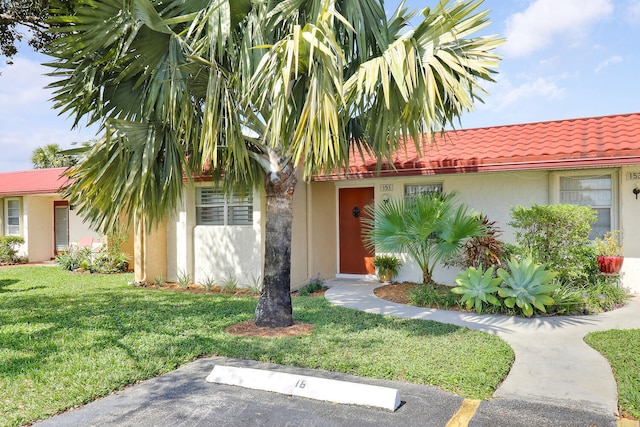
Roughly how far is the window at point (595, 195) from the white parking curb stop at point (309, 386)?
734cm

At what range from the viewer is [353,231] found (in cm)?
1209

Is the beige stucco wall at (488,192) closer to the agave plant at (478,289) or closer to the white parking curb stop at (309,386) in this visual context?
the agave plant at (478,289)

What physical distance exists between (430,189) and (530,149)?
2.47 metres

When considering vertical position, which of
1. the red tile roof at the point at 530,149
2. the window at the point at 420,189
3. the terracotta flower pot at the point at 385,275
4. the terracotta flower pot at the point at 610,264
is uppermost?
the red tile roof at the point at 530,149

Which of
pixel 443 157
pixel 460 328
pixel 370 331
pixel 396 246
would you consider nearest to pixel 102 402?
pixel 370 331

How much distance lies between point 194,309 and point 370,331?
381 centimetres

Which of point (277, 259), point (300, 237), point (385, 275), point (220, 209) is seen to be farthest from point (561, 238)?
point (220, 209)

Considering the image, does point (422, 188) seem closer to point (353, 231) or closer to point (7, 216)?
point (353, 231)

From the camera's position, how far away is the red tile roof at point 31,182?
16766 millimetres

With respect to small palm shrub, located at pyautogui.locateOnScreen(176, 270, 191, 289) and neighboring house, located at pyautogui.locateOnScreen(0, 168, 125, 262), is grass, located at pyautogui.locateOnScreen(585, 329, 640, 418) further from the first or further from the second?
neighboring house, located at pyautogui.locateOnScreen(0, 168, 125, 262)

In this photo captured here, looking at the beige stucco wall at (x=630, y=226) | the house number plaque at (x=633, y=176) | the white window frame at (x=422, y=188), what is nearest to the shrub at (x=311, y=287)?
the white window frame at (x=422, y=188)

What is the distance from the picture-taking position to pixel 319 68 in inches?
204

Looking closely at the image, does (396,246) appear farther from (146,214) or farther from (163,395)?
(163,395)

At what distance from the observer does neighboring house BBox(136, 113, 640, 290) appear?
8734 millimetres
